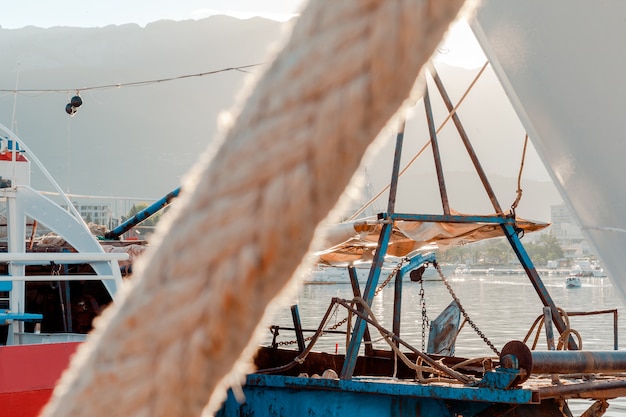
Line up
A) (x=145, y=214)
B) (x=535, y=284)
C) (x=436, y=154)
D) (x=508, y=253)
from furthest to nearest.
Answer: (x=508, y=253) → (x=145, y=214) → (x=436, y=154) → (x=535, y=284)

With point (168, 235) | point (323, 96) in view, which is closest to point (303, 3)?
point (323, 96)

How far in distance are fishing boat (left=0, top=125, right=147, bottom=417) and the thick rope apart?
8.26m

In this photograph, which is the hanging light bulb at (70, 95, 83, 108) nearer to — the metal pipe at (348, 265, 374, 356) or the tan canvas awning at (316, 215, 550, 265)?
the metal pipe at (348, 265, 374, 356)

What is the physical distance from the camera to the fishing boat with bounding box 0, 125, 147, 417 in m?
8.73

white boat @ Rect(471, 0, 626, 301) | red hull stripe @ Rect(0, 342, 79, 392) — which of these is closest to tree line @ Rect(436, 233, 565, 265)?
red hull stripe @ Rect(0, 342, 79, 392)

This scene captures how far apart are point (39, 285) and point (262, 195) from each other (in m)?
12.3

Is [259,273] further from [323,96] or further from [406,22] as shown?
[406,22]

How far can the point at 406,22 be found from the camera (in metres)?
0.92

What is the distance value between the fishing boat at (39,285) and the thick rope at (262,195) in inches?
325

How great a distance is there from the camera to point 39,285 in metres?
12.5

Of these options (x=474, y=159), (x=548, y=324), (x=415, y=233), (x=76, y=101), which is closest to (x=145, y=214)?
(x=76, y=101)

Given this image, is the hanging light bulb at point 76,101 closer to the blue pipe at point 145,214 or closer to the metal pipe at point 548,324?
the blue pipe at point 145,214

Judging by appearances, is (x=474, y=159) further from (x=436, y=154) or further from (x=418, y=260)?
(x=418, y=260)

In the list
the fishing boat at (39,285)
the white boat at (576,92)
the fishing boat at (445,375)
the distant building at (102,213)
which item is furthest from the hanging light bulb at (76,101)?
the white boat at (576,92)
